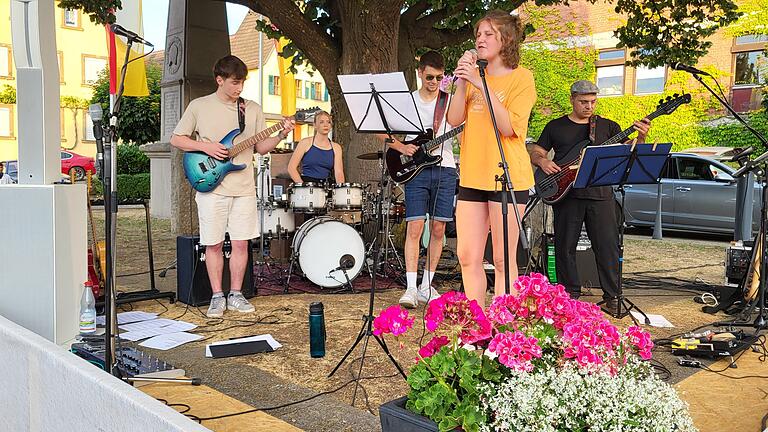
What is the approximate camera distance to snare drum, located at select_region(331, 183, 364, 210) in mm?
6891

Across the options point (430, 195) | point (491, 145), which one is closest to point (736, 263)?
point (430, 195)

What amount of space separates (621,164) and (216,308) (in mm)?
3338

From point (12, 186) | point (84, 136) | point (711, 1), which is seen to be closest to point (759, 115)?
point (711, 1)

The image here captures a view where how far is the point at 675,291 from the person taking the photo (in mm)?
6957

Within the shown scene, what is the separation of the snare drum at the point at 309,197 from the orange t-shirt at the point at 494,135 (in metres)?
3.15

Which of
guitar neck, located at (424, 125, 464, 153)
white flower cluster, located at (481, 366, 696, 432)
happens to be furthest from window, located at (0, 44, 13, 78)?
white flower cluster, located at (481, 366, 696, 432)

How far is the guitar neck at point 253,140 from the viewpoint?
17.6 ft

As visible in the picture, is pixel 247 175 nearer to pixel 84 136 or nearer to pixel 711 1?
pixel 711 1

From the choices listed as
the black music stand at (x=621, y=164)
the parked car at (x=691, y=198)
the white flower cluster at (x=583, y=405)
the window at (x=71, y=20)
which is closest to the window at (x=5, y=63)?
the window at (x=71, y=20)

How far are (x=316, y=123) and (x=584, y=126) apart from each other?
9.75 ft

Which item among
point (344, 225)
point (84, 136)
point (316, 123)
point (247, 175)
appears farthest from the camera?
point (84, 136)

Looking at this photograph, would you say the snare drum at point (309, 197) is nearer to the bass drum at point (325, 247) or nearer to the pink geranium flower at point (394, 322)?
the bass drum at point (325, 247)

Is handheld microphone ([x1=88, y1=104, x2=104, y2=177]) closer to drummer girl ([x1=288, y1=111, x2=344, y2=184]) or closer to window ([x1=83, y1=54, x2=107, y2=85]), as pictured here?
drummer girl ([x1=288, y1=111, x2=344, y2=184])

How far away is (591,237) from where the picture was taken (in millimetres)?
5879
